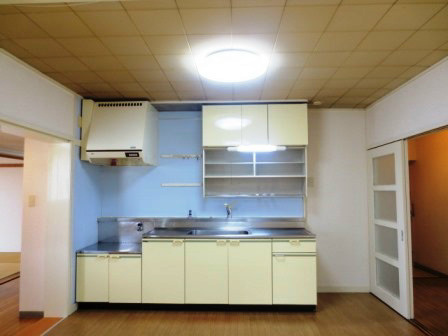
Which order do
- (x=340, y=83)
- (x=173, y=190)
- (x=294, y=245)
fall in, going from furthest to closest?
(x=173, y=190) < (x=294, y=245) < (x=340, y=83)

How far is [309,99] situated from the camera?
371 cm

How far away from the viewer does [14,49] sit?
7.77ft

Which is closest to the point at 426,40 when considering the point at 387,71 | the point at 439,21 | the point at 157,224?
the point at 439,21

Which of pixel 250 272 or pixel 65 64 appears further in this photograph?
pixel 250 272

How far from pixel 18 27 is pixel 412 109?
3.56 meters

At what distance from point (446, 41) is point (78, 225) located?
4058 millimetres

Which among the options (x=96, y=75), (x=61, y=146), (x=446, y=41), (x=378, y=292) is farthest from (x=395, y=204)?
(x=61, y=146)

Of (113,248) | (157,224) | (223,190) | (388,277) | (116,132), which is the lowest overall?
(388,277)

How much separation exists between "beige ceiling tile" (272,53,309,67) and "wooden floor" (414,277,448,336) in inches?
115

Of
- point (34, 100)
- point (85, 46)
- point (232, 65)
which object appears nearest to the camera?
point (85, 46)

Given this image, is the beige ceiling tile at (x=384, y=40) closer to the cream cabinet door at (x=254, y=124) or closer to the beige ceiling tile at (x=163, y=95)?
the cream cabinet door at (x=254, y=124)

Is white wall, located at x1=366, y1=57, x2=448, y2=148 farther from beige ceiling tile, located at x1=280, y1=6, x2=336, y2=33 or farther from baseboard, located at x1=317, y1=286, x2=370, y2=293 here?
baseboard, located at x1=317, y1=286, x2=370, y2=293

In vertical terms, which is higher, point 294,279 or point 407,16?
point 407,16

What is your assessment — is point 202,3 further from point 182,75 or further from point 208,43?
point 182,75
